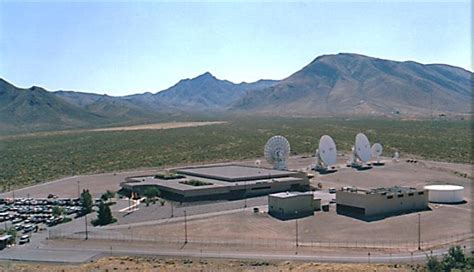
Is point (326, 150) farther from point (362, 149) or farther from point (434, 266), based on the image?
point (434, 266)

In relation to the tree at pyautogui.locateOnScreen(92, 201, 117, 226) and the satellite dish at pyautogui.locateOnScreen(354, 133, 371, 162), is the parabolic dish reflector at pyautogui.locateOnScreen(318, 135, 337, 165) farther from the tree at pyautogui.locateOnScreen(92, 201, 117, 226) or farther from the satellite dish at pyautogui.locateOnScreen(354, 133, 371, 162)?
the tree at pyautogui.locateOnScreen(92, 201, 117, 226)

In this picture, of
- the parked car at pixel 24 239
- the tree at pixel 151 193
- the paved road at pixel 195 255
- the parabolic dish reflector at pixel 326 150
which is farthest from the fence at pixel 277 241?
the parabolic dish reflector at pixel 326 150

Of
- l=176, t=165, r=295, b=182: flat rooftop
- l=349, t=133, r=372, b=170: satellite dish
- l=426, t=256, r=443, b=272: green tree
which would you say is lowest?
l=426, t=256, r=443, b=272: green tree

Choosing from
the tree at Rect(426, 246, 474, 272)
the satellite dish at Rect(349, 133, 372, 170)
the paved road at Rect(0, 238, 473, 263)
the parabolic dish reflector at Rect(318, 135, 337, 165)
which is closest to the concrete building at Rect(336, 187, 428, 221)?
the paved road at Rect(0, 238, 473, 263)

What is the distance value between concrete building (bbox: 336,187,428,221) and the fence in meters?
11.5

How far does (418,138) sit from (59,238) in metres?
144

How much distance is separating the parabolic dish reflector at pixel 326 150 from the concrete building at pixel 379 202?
117 feet

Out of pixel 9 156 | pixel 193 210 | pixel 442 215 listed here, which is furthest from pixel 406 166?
pixel 9 156

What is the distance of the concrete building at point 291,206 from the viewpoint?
75.6 metres

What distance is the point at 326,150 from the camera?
11450cm

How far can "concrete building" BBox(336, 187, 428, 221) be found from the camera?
2911 inches

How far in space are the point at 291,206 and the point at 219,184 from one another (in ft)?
61.1

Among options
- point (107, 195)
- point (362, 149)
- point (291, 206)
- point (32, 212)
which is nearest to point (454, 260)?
point (291, 206)

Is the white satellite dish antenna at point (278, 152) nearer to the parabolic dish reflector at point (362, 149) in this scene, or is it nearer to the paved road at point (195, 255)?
the parabolic dish reflector at point (362, 149)
